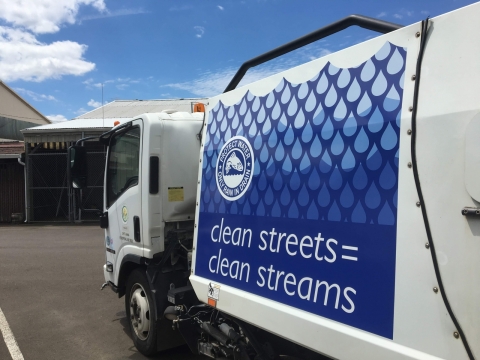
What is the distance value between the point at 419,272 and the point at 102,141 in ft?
13.7

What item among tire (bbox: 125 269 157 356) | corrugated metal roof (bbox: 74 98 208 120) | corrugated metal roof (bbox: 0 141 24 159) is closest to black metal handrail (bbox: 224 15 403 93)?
tire (bbox: 125 269 157 356)

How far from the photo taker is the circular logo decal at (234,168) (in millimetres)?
2746

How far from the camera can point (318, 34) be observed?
2576 mm

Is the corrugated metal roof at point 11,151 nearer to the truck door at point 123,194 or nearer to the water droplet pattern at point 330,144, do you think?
the truck door at point 123,194

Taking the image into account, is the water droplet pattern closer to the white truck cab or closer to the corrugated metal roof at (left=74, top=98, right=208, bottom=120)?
the white truck cab

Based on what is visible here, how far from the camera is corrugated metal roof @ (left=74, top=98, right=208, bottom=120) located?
63.6 ft

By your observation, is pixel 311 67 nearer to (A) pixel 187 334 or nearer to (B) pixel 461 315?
(B) pixel 461 315

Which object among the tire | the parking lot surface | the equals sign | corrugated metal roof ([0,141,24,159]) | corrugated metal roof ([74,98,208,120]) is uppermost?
corrugated metal roof ([74,98,208,120])

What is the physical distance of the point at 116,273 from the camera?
4.66 m

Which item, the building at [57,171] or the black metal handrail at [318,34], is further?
the building at [57,171]

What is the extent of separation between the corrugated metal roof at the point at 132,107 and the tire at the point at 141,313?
1483 centimetres

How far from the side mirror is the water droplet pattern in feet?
8.74

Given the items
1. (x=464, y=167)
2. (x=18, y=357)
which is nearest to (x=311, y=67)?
(x=464, y=167)

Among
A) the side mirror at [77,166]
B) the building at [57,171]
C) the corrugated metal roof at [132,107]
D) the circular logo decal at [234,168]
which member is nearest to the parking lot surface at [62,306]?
the side mirror at [77,166]
